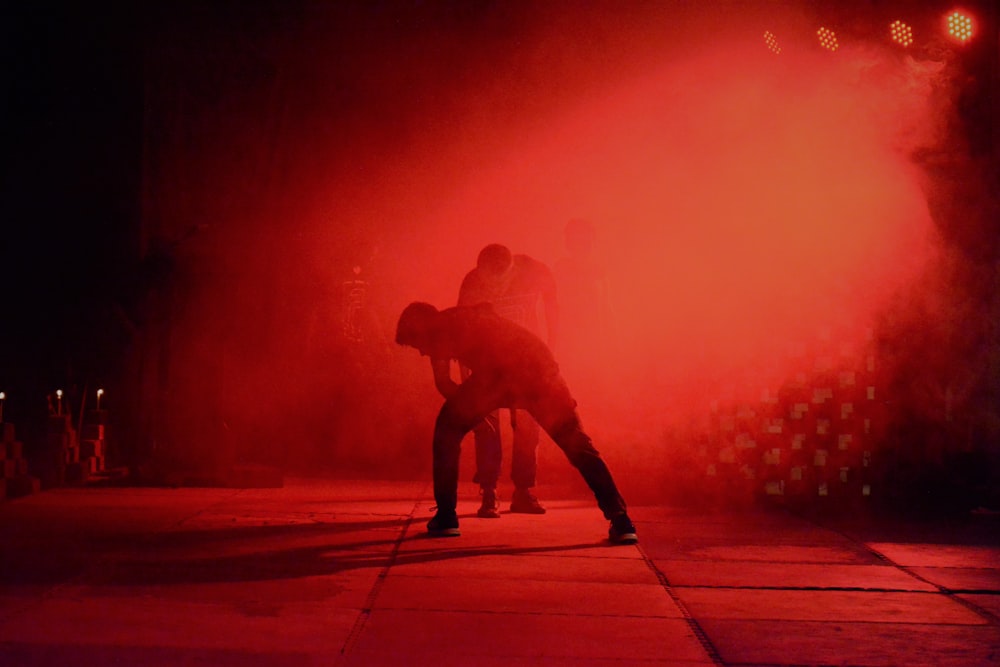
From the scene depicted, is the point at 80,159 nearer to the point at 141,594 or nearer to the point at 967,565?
the point at 141,594

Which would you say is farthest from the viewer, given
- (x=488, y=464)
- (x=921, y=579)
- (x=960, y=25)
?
(x=960, y=25)

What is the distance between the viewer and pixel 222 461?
8.77 metres

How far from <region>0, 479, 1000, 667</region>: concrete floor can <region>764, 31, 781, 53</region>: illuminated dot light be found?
4084 mm

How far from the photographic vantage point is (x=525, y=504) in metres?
7.44

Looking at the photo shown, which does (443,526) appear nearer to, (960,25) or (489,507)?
(489,507)

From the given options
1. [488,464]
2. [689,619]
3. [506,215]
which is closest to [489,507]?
[488,464]

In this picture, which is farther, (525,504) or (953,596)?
(525,504)

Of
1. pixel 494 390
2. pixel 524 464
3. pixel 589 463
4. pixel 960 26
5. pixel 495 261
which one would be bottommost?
pixel 524 464

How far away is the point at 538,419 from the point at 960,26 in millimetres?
4232

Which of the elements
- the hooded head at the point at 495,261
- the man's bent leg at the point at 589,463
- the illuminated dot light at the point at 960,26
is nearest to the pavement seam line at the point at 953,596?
the man's bent leg at the point at 589,463

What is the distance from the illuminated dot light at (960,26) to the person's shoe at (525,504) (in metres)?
4.27

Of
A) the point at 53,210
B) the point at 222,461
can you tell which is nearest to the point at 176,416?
the point at 222,461

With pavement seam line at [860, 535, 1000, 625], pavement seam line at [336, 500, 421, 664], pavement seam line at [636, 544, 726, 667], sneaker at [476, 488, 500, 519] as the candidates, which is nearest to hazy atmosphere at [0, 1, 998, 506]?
sneaker at [476, 488, 500, 519]

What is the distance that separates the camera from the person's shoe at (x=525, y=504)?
7422 millimetres
